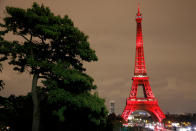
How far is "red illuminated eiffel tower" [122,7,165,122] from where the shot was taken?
5938cm

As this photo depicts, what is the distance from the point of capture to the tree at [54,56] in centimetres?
1003

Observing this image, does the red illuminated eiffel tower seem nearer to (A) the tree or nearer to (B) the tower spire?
(B) the tower spire

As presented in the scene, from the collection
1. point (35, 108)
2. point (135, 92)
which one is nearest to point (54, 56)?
point (35, 108)

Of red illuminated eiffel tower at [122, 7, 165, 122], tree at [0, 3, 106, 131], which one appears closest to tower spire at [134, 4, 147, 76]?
red illuminated eiffel tower at [122, 7, 165, 122]

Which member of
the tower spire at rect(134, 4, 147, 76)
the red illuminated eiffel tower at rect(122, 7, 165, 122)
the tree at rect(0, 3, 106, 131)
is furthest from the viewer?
the tower spire at rect(134, 4, 147, 76)

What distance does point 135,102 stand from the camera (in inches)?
2368

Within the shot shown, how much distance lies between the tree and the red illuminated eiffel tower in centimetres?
4825

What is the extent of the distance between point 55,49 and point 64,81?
6.73 feet

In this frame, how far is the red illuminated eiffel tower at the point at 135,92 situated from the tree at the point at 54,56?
48248 millimetres

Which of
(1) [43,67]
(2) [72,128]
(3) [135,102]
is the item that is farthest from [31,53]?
(3) [135,102]

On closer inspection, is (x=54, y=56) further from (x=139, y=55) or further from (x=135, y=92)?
(x=139, y=55)

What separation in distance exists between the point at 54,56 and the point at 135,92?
5288 centimetres

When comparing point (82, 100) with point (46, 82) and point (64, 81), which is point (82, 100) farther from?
point (46, 82)

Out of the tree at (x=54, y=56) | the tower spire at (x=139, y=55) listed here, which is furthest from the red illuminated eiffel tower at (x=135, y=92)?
the tree at (x=54, y=56)
